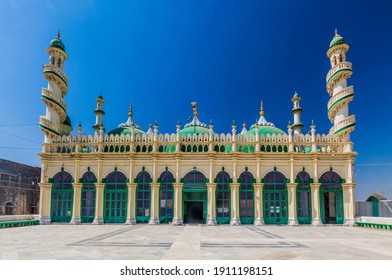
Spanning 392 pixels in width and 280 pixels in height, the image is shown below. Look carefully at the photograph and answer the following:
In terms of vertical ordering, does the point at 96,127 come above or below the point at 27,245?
above

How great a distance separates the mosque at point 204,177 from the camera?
3322cm

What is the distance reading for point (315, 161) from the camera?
110ft

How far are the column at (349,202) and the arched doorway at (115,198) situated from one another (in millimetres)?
23706

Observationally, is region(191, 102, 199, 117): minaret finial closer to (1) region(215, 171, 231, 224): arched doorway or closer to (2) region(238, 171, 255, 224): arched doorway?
(1) region(215, 171, 231, 224): arched doorway

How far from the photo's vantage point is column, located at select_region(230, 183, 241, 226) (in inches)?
1281

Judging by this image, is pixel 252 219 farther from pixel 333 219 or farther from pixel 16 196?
pixel 16 196

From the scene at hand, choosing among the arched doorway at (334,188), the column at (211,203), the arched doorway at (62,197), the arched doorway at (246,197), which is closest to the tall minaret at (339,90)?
the arched doorway at (334,188)

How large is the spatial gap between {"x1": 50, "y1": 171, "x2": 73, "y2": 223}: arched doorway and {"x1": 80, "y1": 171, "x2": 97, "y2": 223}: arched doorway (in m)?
1.45

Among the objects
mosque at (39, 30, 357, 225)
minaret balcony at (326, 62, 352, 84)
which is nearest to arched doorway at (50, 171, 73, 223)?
mosque at (39, 30, 357, 225)

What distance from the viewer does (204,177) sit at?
3384cm

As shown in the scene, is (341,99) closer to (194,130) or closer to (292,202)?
(292,202)

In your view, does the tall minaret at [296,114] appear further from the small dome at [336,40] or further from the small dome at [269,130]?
the small dome at [336,40]
